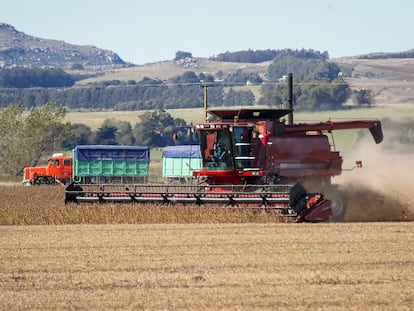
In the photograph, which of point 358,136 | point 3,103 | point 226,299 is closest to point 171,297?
point 226,299

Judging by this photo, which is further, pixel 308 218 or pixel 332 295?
pixel 308 218

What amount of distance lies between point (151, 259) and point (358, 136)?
16927mm

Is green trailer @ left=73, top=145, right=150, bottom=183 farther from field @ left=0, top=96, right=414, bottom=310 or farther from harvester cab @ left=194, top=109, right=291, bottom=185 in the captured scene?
field @ left=0, top=96, right=414, bottom=310

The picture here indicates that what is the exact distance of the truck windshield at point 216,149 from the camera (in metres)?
23.2

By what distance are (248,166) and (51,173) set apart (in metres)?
29.0

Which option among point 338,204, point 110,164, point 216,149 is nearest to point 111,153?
point 110,164

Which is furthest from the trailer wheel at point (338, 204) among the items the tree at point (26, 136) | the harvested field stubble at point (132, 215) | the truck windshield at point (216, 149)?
the tree at point (26, 136)

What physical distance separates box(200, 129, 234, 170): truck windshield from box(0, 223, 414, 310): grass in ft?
13.6

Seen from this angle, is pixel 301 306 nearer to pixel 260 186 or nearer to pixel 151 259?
pixel 151 259

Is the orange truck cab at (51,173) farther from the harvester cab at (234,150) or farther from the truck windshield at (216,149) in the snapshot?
the harvester cab at (234,150)

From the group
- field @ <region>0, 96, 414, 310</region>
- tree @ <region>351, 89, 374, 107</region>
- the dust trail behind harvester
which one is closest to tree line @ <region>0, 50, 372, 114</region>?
tree @ <region>351, 89, 374, 107</region>

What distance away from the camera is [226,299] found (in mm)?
11367

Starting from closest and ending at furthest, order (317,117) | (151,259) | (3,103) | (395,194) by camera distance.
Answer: (151,259)
(395,194)
(317,117)
(3,103)

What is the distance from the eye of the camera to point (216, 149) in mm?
23359
